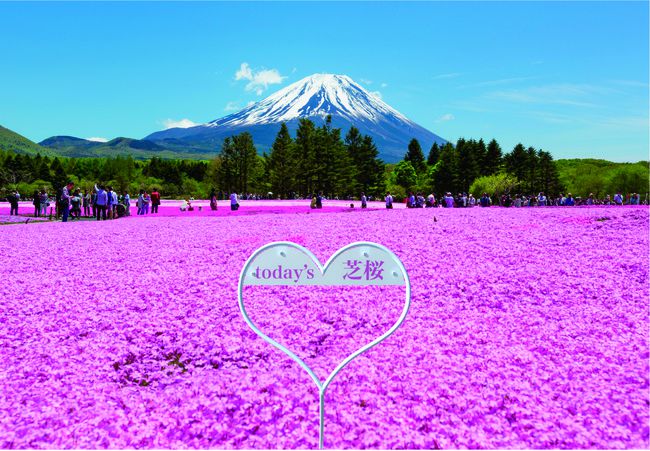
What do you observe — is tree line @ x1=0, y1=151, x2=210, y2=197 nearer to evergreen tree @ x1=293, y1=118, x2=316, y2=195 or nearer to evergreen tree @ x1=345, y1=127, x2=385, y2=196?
evergreen tree @ x1=293, y1=118, x2=316, y2=195

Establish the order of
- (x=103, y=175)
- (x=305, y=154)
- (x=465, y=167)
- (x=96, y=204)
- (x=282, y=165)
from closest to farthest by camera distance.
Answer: (x=96, y=204), (x=305, y=154), (x=282, y=165), (x=465, y=167), (x=103, y=175)

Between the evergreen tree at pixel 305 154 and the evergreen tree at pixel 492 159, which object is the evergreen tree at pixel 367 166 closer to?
the evergreen tree at pixel 305 154

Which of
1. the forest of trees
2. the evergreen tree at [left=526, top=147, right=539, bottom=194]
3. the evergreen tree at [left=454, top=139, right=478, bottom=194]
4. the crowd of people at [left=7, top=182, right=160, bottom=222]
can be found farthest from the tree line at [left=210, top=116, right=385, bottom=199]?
the crowd of people at [left=7, top=182, right=160, bottom=222]

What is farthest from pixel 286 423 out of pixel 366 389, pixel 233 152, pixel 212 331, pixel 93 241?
pixel 233 152

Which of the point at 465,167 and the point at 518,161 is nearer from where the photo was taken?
the point at 465,167

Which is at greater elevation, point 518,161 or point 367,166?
point 518,161

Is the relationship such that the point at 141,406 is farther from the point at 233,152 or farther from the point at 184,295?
the point at 233,152

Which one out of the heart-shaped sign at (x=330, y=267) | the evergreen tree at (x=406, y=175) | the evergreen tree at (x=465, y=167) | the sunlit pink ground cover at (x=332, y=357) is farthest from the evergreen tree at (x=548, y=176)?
the heart-shaped sign at (x=330, y=267)

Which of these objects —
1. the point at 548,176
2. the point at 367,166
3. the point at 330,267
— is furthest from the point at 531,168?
the point at 330,267

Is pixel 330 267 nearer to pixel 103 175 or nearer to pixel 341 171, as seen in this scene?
pixel 341 171
